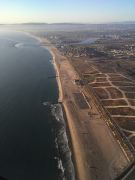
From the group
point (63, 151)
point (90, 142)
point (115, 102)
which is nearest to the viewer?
point (63, 151)

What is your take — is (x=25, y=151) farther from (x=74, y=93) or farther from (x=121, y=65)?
(x=121, y=65)

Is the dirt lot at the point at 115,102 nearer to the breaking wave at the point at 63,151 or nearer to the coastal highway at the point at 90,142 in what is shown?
the coastal highway at the point at 90,142

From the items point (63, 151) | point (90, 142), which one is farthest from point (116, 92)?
point (63, 151)

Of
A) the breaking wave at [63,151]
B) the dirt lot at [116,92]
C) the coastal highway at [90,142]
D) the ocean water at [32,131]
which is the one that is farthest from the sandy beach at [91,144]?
the dirt lot at [116,92]

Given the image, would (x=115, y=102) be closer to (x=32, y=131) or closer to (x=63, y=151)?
(x=32, y=131)

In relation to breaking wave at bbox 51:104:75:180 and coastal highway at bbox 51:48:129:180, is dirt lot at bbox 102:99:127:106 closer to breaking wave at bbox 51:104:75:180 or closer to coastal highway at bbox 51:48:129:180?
coastal highway at bbox 51:48:129:180

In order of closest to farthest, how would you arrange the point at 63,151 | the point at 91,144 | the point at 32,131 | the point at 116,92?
the point at 63,151
the point at 91,144
the point at 32,131
the point at 116,92
